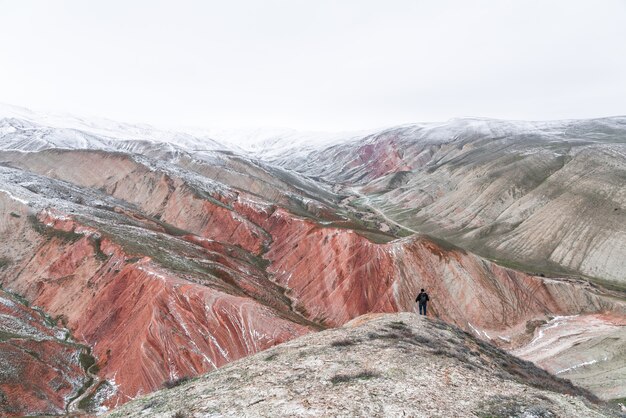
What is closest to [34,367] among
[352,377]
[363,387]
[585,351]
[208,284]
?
[208,284]

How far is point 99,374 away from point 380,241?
34.0 m

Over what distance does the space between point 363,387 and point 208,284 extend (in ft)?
89.0

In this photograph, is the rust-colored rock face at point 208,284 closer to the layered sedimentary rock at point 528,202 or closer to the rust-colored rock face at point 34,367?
the rust-colored rock face at point 34,367

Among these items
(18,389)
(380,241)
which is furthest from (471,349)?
(380,241)

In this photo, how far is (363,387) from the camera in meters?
10.6

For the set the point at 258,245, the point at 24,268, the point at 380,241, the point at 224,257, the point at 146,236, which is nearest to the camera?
the point at 24,268

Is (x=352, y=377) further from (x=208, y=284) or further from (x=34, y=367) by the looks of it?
(x=208, y=284)

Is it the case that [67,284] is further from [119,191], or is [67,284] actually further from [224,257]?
[119,191]

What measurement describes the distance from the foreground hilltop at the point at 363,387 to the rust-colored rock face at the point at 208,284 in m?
14.5

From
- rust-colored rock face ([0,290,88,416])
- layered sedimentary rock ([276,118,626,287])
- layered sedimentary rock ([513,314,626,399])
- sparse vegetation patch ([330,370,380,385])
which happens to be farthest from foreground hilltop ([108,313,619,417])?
layered sedimentary rock ([276,118,626,287])

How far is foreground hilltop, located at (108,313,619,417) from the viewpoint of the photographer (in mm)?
9766

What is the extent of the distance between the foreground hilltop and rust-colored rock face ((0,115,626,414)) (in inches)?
572

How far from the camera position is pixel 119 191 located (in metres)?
86.1

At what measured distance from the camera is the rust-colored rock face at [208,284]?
28078 millimetres
